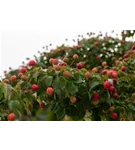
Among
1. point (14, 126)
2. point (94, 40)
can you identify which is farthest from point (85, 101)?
point (94, 40)

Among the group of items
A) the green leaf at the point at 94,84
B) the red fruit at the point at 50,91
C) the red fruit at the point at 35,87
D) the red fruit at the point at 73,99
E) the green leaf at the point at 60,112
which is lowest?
the green leaf at the point at 60,112

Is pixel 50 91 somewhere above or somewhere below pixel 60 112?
above

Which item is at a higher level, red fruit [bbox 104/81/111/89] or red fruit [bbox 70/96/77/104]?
red fruit [bbox 104/81/111/89]

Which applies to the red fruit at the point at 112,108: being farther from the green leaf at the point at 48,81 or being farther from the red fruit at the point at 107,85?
the green leaf at the point at 48,81

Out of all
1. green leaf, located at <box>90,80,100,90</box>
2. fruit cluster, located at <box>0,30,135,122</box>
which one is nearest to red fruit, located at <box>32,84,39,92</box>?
fruit cluster, located at <box>0,30,135,122</box>

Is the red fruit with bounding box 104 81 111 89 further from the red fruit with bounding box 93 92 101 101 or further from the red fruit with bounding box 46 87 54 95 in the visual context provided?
the red fruit with bounding box 46 87 54 95

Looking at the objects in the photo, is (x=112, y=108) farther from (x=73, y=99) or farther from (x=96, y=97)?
(x=73, y=99)

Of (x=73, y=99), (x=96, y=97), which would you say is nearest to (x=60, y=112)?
(x=73, y=99)

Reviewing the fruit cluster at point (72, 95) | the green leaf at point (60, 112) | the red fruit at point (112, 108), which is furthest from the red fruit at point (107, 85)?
the green leaf at point (60, 112)

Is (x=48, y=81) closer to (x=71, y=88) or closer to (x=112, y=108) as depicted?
(x=71, y=88)

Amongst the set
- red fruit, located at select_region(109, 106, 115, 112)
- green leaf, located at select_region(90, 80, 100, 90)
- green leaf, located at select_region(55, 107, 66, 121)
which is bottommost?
green leaf, located at select_region(55, 107, 66, 121)

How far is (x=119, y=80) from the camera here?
76.5 inches
